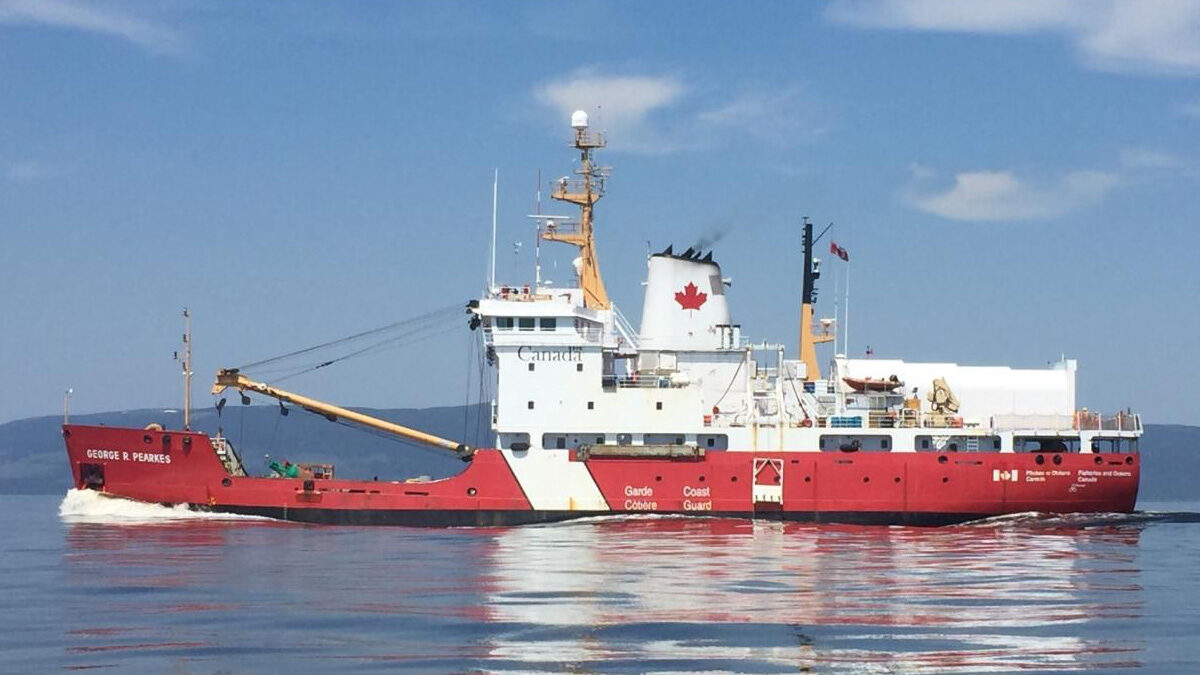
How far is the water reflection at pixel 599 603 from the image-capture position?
15.8m

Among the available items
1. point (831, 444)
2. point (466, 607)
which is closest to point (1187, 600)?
point (466, 607)

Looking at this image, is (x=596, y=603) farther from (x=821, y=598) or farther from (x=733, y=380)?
(x=733, y=380)

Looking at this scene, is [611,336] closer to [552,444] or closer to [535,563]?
[552,444]

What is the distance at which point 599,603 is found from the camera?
798 inches

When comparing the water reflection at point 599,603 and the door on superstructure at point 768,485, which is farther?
the door on superstructure at point 768,485

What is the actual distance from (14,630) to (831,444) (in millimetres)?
25699

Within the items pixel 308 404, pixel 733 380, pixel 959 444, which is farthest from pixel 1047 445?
pixel 308 404

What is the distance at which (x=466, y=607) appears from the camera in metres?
19.7

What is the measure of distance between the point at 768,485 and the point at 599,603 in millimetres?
19300

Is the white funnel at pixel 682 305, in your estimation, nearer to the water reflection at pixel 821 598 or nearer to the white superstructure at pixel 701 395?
the white superstructure at pixel 701 395

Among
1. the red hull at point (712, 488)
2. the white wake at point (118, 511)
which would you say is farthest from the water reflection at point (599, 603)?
the red hull at point (712, 488)

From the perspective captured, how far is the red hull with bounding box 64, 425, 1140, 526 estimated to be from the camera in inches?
1528

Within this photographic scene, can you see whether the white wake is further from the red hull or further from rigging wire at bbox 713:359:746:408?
rigging wire at bbox 713:359:746:408

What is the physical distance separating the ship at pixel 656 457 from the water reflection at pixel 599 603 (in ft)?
16.5
